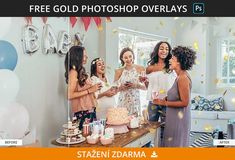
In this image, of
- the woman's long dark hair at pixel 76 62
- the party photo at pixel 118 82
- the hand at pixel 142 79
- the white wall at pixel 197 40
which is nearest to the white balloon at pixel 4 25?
the party photo at pixel 118 82

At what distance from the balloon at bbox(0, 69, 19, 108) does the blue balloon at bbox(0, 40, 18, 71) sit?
0.8 inches

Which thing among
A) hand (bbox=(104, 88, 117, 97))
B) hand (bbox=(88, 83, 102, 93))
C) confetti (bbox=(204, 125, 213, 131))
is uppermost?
hand (bbox=(88, 83, 102, 93))

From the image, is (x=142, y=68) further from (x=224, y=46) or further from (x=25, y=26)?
(x=25, y=26)

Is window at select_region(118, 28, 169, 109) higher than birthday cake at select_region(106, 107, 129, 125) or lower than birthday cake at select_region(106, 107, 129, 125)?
higher

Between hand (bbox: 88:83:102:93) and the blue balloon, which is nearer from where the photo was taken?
the blue balloon

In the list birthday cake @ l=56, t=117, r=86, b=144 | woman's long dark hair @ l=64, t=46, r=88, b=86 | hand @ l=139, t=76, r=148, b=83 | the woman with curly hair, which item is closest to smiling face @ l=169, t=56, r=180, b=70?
the woman with curly hair

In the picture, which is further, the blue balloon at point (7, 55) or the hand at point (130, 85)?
the hand at point (130, 85)

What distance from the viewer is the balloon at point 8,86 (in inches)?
48.3

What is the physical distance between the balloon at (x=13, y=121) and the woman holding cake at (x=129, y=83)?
0.40 m

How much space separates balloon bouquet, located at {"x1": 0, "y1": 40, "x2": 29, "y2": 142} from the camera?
123 cm

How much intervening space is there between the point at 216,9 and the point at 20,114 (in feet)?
2.90

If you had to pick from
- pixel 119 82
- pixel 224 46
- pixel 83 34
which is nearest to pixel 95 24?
pixel 83 34

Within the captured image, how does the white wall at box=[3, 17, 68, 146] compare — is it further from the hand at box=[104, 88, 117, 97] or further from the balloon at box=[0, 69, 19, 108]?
the hand at box=[104, 88, 117, 97]

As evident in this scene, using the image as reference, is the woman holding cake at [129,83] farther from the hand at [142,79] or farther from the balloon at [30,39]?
the balloon at [30,39]
